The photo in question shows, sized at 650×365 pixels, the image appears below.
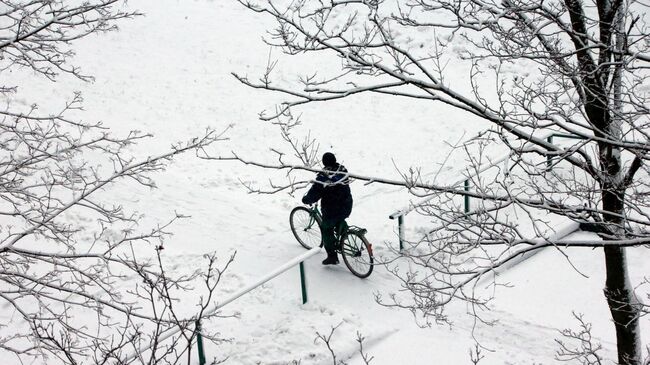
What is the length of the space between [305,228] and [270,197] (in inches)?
112

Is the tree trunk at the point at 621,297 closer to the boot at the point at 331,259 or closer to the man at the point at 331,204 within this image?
the man at the point at 331,204

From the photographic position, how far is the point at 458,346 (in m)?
7.34

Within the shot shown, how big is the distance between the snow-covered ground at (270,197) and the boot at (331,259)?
3.9 inches

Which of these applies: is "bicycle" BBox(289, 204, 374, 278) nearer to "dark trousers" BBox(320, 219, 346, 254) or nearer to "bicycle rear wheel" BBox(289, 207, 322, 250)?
"dark trousers" BBox(320, 219, 346, 254)

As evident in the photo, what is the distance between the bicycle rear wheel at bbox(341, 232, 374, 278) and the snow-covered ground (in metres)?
0.14

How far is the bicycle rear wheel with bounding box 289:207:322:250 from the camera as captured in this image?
9.77m

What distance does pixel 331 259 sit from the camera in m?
9.09

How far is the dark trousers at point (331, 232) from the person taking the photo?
28.9 feet

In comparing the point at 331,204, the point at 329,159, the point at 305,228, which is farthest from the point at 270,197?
the point at 329,159

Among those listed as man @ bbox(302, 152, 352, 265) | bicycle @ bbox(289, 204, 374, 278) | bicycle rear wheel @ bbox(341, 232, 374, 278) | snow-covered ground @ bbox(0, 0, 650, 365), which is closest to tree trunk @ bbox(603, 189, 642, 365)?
snow-covered ground @ bbox(0, 0, 650, 365)

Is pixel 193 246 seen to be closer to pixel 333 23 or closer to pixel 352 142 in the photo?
pixel 352 142

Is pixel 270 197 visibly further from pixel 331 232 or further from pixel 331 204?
pixel 331 204

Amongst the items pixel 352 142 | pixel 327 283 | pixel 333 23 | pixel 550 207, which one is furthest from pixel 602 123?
pixel 333 23

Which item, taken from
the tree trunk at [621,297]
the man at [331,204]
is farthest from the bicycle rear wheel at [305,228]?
the tree trunk at [621,297]
